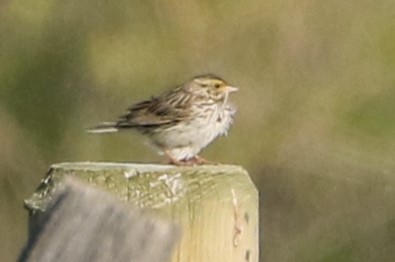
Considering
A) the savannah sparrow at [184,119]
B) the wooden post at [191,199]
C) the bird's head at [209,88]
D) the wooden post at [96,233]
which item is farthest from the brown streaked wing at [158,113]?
the wooden post at [96,233]

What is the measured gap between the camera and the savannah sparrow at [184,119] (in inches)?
296

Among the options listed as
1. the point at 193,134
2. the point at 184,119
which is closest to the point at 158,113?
the point at 184,119

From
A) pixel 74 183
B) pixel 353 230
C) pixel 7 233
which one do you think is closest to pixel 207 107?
pixel 7 233

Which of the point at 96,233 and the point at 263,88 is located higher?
the point at 96,233

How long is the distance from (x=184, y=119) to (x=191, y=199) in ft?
14.0

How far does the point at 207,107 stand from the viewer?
7.78 metres

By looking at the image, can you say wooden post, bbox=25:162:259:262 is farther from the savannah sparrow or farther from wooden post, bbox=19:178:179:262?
the savannah sparrow

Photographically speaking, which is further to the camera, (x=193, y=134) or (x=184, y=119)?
(x=184, y=119)

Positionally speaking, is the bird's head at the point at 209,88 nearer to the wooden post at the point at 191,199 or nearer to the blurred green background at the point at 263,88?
the blurred green background at the point at 263,88

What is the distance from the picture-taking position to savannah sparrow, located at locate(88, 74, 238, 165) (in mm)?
7527

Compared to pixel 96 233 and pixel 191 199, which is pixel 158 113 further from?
pixel 96 233

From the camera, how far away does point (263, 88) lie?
40.4 ft

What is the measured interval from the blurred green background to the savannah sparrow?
3394 millimetres

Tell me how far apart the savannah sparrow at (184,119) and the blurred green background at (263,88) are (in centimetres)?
339
